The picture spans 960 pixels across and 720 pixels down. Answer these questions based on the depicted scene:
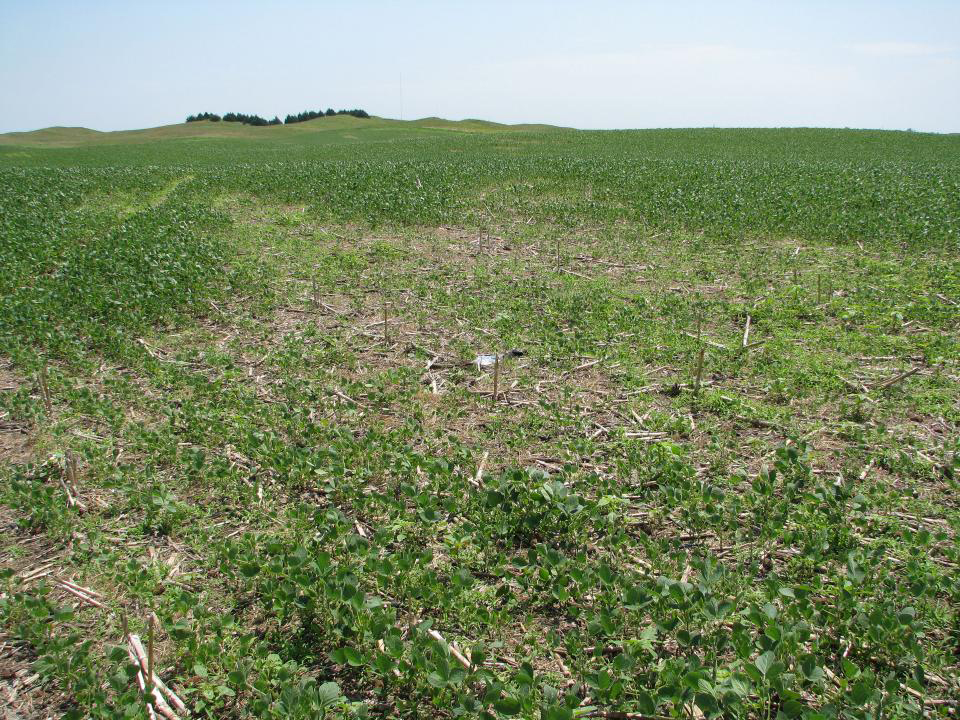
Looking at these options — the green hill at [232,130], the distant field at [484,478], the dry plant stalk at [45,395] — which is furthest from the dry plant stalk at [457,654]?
the green hill at [232,130]

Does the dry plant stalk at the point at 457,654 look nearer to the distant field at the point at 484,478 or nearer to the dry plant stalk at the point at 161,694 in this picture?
the distant field at the point at 484,478

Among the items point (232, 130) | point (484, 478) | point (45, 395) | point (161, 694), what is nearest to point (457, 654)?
point (161, 694)

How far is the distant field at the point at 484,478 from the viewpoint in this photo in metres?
3.16

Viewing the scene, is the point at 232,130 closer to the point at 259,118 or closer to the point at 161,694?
the point at 259,118

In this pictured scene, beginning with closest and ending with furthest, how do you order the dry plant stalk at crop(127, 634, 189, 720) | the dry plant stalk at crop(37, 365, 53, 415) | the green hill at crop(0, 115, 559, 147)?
the dry plant stalk at crop(127, 634, 189, 720) → the dry plant stalk at crop(37, 365, 53, 415) → the green hill at crop(0, 115, 559, 147)

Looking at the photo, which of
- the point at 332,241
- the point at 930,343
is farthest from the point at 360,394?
the point at 332,241

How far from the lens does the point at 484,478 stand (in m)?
4.76

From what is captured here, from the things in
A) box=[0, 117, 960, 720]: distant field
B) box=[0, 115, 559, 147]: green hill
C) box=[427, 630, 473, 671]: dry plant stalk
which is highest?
box=[0, 115, 559, 147]: green hill

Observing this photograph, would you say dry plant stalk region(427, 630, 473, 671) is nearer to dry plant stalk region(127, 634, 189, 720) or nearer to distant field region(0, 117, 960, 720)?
distant field region(0, 117, 960, 720)

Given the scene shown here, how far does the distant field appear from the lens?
10.4 feet

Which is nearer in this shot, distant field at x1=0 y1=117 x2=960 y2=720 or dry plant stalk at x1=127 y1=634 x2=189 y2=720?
dry plant stalk at x1=127 y1=634 x2=189 y2=720

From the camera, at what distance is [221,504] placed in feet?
15.2

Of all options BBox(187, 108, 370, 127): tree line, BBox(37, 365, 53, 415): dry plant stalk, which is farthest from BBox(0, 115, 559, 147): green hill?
BBox(37, 365, 53, 415): dry plant stalk

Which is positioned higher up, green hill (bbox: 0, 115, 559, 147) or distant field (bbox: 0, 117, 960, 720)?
green hill (bbox: 0, 115, 559, 147)
